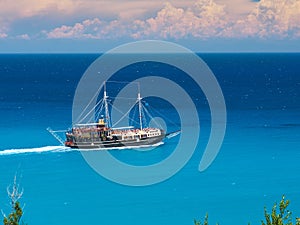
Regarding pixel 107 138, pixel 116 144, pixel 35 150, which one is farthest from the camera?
pixel 107 138

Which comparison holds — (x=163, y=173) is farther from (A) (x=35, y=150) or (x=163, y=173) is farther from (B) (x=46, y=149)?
(A) (x=35, y=150)

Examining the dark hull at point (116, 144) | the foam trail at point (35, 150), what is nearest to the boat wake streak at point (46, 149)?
the foam trail at point (35, 150)

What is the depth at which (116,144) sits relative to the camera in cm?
6250

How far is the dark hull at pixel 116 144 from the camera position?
61.5 metres

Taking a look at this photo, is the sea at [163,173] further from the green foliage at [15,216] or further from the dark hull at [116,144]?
the green foliage at [15,216]

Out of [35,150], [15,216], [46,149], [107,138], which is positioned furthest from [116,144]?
Result: [15,216]

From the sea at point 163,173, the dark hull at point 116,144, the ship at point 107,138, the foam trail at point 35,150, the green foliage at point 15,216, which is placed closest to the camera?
the green foliage at point 15,216

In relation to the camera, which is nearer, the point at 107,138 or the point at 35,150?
the point at 35,150

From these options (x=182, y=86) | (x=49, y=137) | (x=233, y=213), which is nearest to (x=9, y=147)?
(x=49, y=137)

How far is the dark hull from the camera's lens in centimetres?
6153

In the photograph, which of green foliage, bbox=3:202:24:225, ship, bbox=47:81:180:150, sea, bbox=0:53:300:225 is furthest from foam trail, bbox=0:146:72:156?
green foliage, bbox=3:202:24:225

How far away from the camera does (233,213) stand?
132ft

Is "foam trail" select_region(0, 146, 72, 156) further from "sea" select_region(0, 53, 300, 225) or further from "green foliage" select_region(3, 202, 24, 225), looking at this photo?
"green foliage" select_region(3, 202, 24, 225)

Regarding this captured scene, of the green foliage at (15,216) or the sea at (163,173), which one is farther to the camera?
the sea at (163,173)
